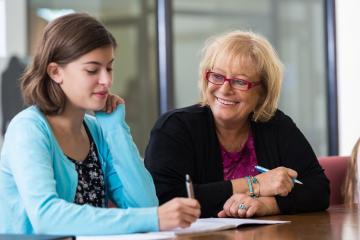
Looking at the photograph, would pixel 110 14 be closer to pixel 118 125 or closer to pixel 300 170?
pixel 300 170

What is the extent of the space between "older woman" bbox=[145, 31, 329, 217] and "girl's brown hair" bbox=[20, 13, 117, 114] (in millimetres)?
627

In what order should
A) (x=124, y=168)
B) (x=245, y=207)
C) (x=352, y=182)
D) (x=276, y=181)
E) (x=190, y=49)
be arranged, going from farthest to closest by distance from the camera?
(x=190, y=49)
(x=352, y=182)
(x=276, y=181)
(x=245, y=207)
(x=124, y=168)

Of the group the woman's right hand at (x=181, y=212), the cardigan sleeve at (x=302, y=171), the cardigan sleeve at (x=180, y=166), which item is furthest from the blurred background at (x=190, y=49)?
the woman's right hand at (x=181, y=212)

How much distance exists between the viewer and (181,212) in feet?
5.76

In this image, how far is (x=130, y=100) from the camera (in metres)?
4.85

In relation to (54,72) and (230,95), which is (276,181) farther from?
(54,72)

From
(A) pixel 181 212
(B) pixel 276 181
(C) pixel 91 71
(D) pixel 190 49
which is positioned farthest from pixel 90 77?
(D) pixel 190 49

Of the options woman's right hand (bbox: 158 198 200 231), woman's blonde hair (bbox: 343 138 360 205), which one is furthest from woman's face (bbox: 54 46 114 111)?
woman's blonde hair (bbox: 343 138 360 205)

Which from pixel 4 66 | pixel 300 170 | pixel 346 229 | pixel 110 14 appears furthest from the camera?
pixel 110 14

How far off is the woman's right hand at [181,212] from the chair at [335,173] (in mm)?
1778

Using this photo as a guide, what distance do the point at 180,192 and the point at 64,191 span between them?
2.09 ft

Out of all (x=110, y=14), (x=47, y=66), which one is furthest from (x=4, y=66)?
(x=47, y=66)

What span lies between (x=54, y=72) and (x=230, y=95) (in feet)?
2.73

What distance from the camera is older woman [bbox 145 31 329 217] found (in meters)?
2.55
